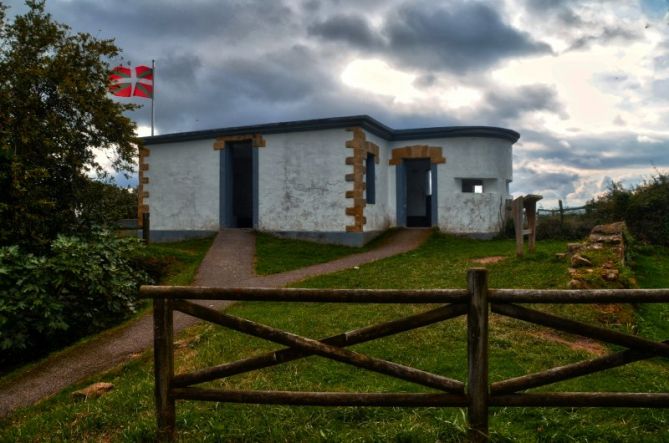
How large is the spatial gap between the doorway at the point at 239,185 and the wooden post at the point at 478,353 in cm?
1640

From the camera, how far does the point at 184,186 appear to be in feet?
65.6

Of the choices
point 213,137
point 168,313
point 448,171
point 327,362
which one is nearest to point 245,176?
point 213,137

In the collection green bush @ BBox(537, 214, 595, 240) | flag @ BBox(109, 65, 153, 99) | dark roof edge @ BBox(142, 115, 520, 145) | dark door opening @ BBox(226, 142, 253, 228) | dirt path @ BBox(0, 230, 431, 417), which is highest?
flag @ BBox(109, 65, 153, 99)

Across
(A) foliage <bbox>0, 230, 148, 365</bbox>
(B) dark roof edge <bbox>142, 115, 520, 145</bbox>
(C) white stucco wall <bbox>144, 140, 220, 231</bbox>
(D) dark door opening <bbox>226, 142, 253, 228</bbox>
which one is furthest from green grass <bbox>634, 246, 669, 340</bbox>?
(D) dark door opening <bbox>226, 142, 253, 228</bbox>

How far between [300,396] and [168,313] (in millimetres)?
1219

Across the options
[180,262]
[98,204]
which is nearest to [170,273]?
[180,262]

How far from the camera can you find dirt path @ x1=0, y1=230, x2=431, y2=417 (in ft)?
21.3

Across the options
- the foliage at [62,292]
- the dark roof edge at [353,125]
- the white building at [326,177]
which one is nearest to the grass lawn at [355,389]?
the foliage at [62,292]

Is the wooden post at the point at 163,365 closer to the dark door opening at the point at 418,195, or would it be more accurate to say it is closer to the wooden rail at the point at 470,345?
the wooden rail at the point at 470,345

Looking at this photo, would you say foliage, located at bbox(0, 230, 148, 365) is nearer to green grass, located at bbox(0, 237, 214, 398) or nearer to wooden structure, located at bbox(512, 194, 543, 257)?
green grass, located at bbox(0, 237, 214, 398)

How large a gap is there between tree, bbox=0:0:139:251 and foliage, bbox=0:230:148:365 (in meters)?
0.75

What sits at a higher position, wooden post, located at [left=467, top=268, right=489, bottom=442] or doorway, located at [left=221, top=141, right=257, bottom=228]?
doorway, located at [left=221, top=141, right=257, bottom=228]

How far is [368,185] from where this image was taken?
742 inches

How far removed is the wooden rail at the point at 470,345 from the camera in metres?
3.63
